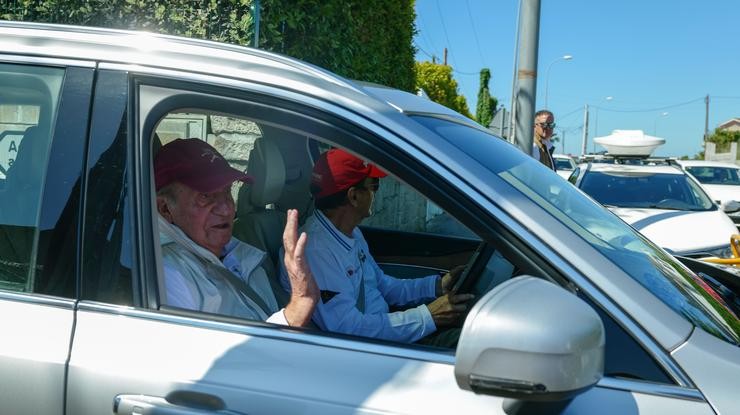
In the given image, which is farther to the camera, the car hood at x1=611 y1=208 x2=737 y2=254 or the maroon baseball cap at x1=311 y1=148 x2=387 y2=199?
the car hood at x1=611 y1=208 x2=737 y2=254

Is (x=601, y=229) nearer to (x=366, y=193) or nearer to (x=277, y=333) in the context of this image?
(x=277, y=333)

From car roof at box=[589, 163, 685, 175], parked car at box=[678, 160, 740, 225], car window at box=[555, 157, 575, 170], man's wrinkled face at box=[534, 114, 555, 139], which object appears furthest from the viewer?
car window at box=[555, 157, 575, 170]

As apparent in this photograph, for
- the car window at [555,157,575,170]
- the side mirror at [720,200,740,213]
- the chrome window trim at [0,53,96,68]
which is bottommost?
the side mirror at [720,200,740,213]

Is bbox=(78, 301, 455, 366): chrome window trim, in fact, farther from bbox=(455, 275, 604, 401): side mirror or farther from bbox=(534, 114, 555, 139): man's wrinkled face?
bbox=(534, 114, 555, 139): man's wrinkled face

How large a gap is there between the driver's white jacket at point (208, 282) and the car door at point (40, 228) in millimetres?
286

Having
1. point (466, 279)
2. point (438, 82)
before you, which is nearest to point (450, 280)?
point (466, 279)

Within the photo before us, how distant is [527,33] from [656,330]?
20.4 feet

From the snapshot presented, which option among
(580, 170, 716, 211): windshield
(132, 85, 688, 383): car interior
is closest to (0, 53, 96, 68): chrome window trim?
(132, 85, 688, 383): car interior

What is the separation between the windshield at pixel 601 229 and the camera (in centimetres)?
166

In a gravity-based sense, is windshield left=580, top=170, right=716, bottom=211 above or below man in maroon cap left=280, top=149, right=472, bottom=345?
above

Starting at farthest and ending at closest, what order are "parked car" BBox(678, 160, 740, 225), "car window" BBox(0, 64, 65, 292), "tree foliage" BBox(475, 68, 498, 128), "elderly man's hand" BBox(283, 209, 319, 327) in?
"tree foliage" BBox(475, 68, 498, 128) < "parked car" BBox(678, 160, 740, 225) < "elderly man's hand" BBox(283, 209, 319, 327) < "car window" BBox(0, 64, 65, 292)

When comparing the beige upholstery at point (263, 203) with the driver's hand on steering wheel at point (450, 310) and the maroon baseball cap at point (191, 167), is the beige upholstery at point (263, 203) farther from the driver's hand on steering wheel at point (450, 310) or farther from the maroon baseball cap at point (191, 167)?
the driver's hand on steering wheel at point (450, 310)

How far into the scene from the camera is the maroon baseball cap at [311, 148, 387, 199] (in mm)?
2668

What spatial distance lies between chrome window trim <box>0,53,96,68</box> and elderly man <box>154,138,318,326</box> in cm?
50
